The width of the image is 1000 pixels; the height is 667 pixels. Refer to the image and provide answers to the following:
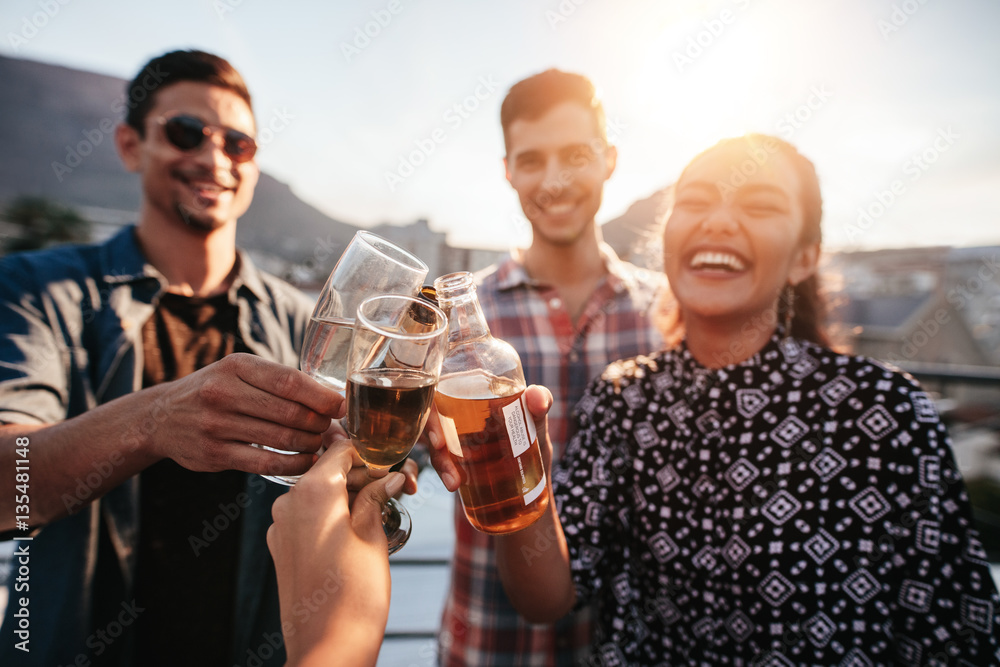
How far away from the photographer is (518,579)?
1588 millimetres

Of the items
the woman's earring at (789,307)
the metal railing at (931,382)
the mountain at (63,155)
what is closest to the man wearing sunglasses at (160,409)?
the metal railing at (931,382)

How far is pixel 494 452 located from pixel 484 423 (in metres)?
0.08

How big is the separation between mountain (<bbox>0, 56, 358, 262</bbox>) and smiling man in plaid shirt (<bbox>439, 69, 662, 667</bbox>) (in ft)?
54.8

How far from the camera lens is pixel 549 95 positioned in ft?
8.81

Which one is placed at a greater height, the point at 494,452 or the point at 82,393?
the point at 494,452

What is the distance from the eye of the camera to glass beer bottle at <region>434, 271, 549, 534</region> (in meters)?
1.20

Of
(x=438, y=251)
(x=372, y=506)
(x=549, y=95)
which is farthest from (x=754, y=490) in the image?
(x=438, y=251)

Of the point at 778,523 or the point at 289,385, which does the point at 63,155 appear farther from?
the point at 778,523

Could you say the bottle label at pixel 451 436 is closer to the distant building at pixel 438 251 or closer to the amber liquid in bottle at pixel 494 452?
the amber liquid in bottle at pixel 494 452

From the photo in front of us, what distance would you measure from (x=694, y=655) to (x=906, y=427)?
1.05 metres

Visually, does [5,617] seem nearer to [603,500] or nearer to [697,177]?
[603,500]

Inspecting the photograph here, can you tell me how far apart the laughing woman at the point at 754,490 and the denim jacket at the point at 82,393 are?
1.16m

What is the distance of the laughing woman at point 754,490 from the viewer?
1.47 meters

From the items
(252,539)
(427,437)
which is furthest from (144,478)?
(427,437)
